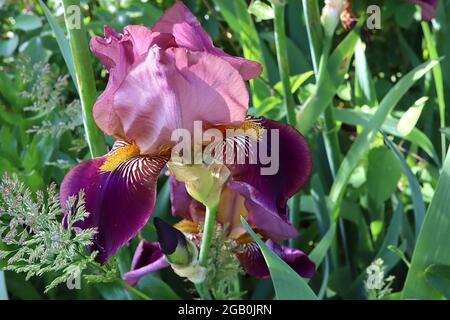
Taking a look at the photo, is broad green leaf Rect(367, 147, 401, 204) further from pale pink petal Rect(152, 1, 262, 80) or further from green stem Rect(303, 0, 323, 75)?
pale pink petal Rect(152, 1, 262, 80)

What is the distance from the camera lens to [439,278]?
683 mm

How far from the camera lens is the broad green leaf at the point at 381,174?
1.03m

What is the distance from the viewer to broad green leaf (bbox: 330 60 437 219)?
862 mm

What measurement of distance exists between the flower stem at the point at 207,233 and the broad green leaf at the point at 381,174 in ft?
1.50

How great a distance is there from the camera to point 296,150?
675 millimetres

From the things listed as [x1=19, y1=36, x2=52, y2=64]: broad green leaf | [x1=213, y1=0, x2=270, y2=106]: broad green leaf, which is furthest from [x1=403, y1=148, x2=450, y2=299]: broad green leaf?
[x1=19, y1=36, x2=52, y2=64]: broad green leaf

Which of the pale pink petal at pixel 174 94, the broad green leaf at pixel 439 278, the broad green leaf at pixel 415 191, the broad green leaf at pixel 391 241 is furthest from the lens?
the broad green leaf at pixel 391 241

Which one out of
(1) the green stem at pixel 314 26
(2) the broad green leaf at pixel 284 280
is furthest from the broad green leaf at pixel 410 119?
(2) the broad green leaf at pixel 284 280

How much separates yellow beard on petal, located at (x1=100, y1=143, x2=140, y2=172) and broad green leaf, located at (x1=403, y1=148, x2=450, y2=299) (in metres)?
0.32

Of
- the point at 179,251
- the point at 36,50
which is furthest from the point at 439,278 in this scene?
the point at 36,50

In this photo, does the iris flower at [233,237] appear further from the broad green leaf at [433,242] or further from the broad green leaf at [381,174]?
the broad green leaf at [381,174]

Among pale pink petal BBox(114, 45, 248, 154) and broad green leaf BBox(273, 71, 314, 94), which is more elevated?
pale pink petal BBox(114, 45, 248, 154)

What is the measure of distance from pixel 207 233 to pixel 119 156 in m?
0.12

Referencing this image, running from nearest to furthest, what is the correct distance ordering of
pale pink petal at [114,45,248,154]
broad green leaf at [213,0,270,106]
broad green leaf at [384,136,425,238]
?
pale pink petal at [114,45,248,154] < broad green leaf at [384,136,425,238] < broad green leaf at [213,0,270,106]
